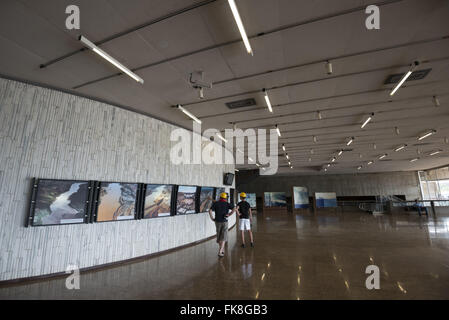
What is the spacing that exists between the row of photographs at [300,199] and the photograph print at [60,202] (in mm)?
17416

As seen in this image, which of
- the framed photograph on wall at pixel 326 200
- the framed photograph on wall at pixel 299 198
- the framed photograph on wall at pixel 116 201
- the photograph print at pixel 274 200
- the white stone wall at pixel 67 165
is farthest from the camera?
the framed photograph on wall at pixel 326 200

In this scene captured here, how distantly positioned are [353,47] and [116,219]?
6093 millimetres

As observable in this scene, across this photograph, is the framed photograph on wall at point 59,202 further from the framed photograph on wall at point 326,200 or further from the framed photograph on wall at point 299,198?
the framed photograph on wall at point 326,200

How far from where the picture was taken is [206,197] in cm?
774

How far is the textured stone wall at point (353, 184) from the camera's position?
854 inches

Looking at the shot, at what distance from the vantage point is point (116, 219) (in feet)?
16.0

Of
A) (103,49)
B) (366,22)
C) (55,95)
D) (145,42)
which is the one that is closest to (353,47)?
(366,22)

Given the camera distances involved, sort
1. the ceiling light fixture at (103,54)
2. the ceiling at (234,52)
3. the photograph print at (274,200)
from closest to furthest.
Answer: the ceiling at (234,52) < the ceiling light fixture at (103,54) < the photograph print at (274,200)

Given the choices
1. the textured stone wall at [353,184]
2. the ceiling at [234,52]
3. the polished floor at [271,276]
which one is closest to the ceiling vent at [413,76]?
the ceiling at [234,52]

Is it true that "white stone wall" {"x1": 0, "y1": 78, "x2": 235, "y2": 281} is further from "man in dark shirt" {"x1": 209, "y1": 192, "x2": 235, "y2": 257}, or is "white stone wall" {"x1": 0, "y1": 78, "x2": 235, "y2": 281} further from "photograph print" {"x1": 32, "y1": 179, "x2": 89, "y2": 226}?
"man in dark shirt" {"x1": 209, "y1": 192, "x2": 235, "y2": 257}

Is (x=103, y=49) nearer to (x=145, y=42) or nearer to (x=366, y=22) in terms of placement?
(x=145, y=42)

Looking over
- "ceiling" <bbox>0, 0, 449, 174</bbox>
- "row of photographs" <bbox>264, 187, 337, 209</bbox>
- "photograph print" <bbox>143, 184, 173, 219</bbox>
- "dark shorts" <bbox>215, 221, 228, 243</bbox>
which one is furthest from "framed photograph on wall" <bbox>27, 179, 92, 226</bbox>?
"row of photographs" <bbox>264, 187, 337, 209</bbox>

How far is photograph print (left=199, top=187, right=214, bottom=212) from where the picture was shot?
7.47m
